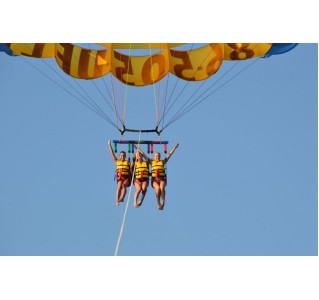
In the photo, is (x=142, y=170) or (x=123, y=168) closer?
(x=142, y=170)

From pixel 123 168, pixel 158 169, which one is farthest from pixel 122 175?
pixel 158 169

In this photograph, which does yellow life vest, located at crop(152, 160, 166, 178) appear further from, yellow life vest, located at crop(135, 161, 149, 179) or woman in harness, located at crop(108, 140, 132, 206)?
woman in harness, located at crop(108, 140, 132, 206)

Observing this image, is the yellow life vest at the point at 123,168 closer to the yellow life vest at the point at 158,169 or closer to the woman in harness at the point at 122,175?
the woman in harness at the point at 122,175

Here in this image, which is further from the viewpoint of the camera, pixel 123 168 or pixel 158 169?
pixel 123 168

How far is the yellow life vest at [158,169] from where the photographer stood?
522 inches

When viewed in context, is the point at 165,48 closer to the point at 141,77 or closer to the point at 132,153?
the point at 141,77

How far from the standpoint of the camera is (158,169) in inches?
522

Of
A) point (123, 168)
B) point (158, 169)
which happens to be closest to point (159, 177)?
point (158, 169)

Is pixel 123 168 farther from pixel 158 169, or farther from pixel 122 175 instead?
pixel 158 169

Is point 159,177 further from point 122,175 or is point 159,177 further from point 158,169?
point 122,175

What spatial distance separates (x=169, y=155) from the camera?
13.4m

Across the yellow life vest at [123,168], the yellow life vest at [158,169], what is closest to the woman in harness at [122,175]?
the yellow life vest at [123,168]
